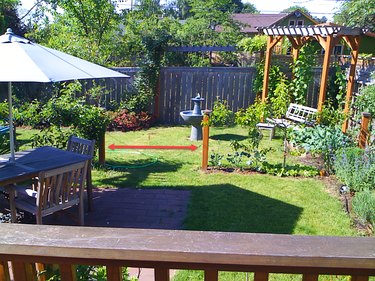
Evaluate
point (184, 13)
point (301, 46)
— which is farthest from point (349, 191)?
point (184, 13)

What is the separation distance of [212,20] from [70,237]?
2161 centimetres

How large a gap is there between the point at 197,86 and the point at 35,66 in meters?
7.67

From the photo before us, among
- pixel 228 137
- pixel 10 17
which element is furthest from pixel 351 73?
pixel 10 17

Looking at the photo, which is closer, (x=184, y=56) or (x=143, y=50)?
(x=143, y=50)

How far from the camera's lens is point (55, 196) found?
3.76 metres

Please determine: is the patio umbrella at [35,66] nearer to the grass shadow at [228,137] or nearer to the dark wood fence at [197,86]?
the grass shadow at [228,137]

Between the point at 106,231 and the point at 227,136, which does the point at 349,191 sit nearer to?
the point at 227,136

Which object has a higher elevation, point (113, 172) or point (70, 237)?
point (70, 237)

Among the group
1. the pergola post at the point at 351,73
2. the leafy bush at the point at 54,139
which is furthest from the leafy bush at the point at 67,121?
the pergola post at the point at 351,73

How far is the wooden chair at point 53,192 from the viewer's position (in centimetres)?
354

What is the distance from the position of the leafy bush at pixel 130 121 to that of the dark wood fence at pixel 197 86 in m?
0.77

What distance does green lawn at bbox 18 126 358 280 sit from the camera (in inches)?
171

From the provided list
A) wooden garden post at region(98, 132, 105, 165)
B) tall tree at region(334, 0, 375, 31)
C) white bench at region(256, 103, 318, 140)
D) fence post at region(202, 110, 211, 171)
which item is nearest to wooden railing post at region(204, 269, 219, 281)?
fence post at region(202, 110, 211, 171)

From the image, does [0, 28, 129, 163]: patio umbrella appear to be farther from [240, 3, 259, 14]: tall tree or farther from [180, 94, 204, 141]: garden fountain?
[240, 3, 259, 14]: tall tree
